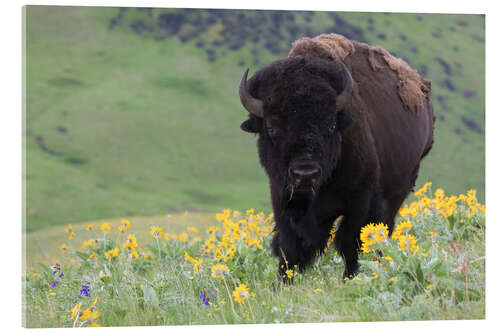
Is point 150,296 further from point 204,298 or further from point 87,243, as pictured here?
point 87,243

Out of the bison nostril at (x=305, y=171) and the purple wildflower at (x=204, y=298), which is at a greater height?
the bison nostril at (x=305, y=171)

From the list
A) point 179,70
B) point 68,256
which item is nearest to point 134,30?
point 179,70

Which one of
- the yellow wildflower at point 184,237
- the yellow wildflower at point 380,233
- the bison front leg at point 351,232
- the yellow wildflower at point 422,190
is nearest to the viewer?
the yellow wildflower at point 380,233

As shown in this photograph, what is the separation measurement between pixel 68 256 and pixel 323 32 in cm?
352

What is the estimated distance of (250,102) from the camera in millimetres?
5082

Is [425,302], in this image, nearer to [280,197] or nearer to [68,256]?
[280,197]

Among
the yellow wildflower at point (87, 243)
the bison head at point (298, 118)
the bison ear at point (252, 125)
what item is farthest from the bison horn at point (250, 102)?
the yellow wildflower at point (87, 243)

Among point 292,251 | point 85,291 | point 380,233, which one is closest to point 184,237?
point 292,251

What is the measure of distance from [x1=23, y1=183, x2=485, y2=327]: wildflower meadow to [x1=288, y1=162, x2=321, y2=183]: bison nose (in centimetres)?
55

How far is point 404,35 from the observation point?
22.2 feet

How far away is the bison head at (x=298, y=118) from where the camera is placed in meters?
4.66

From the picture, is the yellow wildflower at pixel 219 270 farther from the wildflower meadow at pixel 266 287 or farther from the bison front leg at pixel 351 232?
the bison front leg at pixel 351 232

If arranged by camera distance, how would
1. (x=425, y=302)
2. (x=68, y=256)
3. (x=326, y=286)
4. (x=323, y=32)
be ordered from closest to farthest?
1. (x=425, y=302)
2. (x=326, y=286)
3. (x=323, y=32)
4. (x=68, y=256)

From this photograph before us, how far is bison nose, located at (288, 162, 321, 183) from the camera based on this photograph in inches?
178
